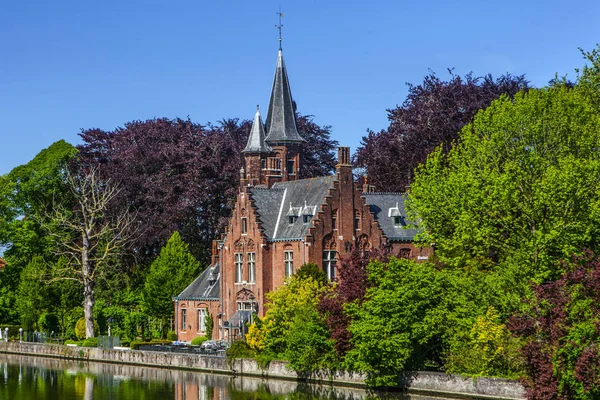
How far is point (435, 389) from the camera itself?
136ft

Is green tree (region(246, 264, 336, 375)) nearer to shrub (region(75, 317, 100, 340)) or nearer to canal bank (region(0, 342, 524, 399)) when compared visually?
canal bank (region(0, 342, 524, 399))

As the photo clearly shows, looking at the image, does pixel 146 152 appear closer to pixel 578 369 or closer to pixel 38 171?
pixel 38 171

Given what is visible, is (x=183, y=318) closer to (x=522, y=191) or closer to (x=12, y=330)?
(x=12, y=330)

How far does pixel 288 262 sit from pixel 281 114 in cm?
1502

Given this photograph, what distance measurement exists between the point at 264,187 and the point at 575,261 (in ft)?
96.1


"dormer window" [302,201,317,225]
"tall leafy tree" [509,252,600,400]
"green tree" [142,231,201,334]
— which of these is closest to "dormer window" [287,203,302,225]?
"dormer window" [302,201,317,225]

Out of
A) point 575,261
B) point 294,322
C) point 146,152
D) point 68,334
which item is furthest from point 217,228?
point 575,261

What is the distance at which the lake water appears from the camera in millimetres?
43906

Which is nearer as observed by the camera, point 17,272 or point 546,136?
point 546,136

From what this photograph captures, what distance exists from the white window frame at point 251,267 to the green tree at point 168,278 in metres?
8.61

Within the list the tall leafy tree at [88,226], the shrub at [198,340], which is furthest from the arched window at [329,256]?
the tall leafy tree at [88,226]

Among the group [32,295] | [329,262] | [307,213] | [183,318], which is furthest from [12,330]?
[329,262]

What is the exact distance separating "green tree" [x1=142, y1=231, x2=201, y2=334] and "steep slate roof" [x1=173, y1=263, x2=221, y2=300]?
1619 millimetres

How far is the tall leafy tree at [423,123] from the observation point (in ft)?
216
